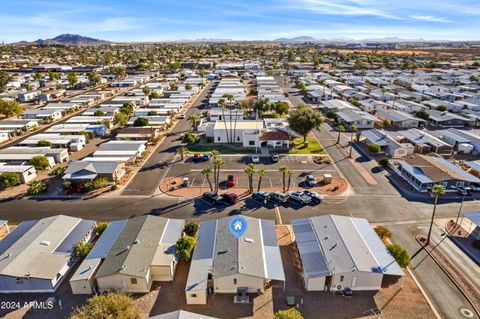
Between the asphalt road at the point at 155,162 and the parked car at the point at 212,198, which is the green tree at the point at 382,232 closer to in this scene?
the parked car at the point at 212,198

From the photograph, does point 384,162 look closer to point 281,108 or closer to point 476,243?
point 476,243

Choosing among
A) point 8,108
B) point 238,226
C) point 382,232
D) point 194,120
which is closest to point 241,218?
point 238,226

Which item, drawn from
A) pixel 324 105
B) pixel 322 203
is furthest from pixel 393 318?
pixel 324 105

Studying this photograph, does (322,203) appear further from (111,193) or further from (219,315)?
(111,193)

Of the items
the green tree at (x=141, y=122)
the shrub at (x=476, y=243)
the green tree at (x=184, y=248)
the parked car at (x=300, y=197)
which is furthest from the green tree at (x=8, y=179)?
the shrub at (x=476, y=243)

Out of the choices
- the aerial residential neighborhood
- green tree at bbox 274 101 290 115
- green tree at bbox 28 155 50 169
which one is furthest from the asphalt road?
green tree at bbox 274 101 290 115

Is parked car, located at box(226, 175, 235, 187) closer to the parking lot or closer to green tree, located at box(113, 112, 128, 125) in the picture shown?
the parking lot

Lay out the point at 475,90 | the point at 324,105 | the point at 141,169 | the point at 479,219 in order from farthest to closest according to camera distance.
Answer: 1. the point at 475,90
2. the point at 324,105
3. the point at 141,169
4. the point at 479,219
